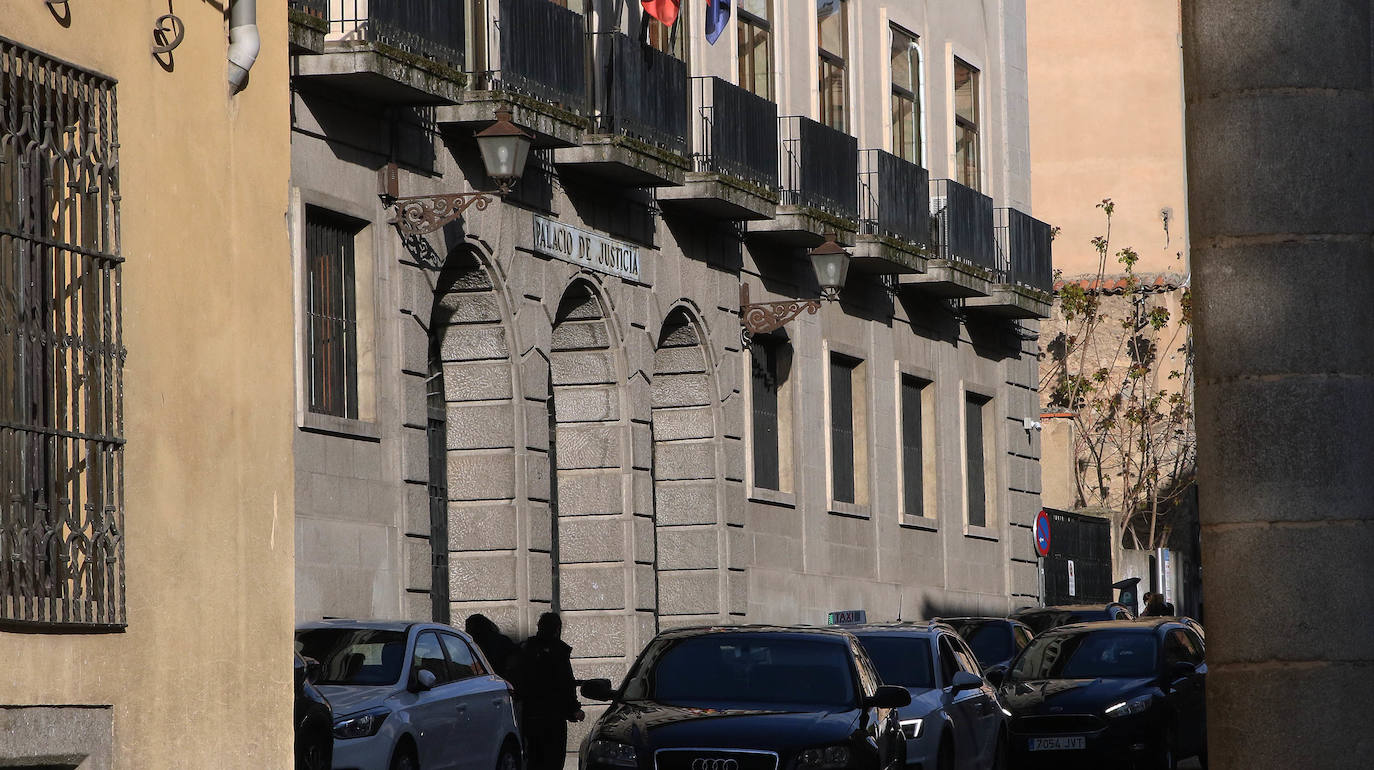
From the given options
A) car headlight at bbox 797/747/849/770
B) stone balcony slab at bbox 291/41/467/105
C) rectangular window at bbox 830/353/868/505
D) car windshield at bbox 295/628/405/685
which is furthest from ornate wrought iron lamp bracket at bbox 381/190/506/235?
rectangular window at bbox 830/353/868/505

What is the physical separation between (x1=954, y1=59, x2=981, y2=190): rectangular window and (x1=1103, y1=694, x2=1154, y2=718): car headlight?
1331cm

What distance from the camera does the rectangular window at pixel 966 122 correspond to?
33406mm

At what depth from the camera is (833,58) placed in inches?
1166

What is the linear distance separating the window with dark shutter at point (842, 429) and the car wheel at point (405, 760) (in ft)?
44.3

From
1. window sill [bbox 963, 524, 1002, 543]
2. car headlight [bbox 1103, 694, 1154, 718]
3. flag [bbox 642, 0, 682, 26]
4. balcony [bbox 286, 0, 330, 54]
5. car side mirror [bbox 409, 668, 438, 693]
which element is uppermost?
flag [bbox 642, 0, 682, 26]

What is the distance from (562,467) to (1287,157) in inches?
577

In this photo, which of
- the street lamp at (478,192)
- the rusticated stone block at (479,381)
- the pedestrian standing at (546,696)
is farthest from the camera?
the rusticated stone block at (479,381)

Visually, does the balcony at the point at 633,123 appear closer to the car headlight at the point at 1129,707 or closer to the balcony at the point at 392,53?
the balcony at the point at 392,53

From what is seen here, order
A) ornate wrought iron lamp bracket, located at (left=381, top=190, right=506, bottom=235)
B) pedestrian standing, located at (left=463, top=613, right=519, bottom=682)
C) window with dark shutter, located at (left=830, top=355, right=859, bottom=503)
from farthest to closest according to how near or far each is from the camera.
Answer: window with dark shutter, located at (left=830, top=355, right=859, bottom=503), pedestrian standing, located at (left=463, top=613, right=519, bottom=682), ornate wrought iron lamp bracket, located at (left=381, top=190, right=506, bottom=235)

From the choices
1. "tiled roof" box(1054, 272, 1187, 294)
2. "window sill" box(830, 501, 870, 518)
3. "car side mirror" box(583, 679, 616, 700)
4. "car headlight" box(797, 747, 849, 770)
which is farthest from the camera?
"tiled roof" box(1054, 272, 1187, 294)

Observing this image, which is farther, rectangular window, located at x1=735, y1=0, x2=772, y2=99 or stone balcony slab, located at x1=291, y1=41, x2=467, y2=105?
rectangular window, located at x1=735, y1=0, x2=772, y2=99

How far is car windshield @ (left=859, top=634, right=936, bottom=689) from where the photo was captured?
18203mm

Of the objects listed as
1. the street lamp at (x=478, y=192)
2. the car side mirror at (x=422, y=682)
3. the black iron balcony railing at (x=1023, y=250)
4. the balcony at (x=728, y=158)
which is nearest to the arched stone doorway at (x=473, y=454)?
the street lamp at (x=478, y=192)

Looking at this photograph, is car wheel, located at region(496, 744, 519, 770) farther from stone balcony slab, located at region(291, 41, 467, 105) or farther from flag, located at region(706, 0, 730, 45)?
flag, located at region(706, 0, 730, 45)
